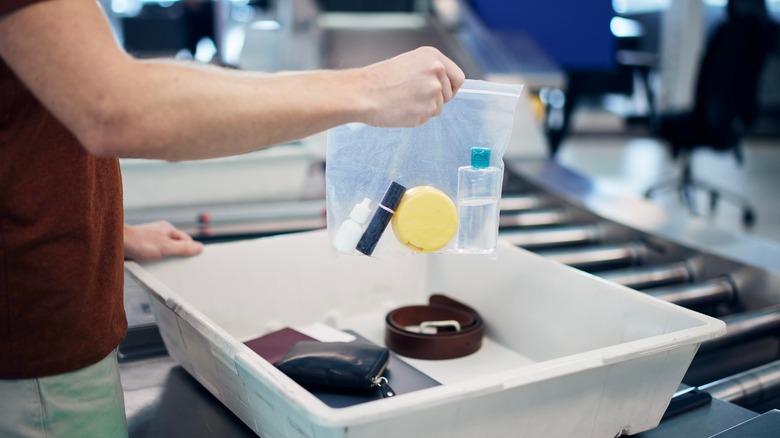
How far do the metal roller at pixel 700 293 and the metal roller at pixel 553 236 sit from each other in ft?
1.15

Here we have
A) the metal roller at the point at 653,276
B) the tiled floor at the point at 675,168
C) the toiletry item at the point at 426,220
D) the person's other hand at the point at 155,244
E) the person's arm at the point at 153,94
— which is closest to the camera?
the person's arm at the point at 153,94

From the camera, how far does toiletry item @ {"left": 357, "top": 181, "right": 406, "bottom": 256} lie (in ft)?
2.96

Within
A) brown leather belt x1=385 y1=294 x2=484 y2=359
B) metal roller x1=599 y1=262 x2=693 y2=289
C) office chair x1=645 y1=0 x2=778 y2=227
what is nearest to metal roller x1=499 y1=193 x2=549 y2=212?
metal roller x1=599 y1=262 x2=693 y2=289

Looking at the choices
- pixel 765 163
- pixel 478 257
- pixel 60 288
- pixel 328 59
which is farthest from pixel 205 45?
pixel 60 288

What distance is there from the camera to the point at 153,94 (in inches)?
23.9

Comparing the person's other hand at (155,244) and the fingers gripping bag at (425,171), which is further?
the person's other hand at (155,244)

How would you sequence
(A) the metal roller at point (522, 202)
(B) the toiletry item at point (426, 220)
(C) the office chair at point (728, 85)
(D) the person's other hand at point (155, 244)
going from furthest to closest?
(C) the office chair at point (728, 85), (A) the metal roller at point (522, 202), (D) the person's other hand at point (155, 244), (B) the toiletry item at point (426, 220)

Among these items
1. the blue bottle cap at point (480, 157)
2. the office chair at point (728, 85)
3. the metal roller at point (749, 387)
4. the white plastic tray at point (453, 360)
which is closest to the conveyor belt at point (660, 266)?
the metal roller at point (749, 387)

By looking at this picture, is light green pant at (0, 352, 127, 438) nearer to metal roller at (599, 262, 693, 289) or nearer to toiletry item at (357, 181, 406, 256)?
toiletry item at (357, 181, 406, 256)

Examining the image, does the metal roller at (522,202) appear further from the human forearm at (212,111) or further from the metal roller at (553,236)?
the human forearm at (212,111)


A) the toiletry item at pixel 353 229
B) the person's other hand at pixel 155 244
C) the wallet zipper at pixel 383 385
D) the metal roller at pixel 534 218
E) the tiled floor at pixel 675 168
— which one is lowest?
the tiled floor at pixel 675 168

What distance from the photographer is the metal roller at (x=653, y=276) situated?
1716mm

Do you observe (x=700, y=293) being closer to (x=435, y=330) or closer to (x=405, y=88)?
(x=435, y=330)

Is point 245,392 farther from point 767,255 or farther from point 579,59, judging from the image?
point 579,59
